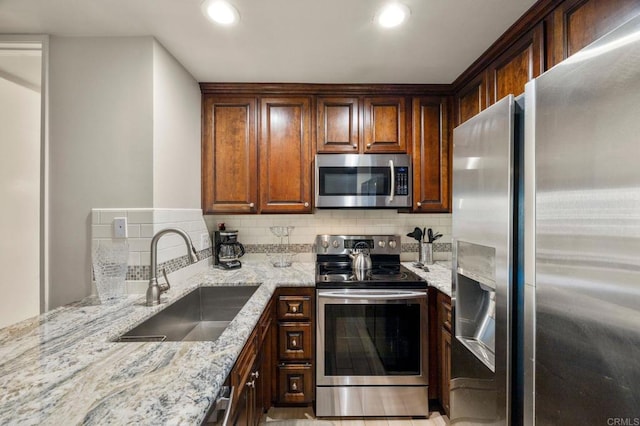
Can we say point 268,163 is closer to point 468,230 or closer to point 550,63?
point 468,230

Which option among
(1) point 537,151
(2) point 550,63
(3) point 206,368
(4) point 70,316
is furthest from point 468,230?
(4) point 70,316

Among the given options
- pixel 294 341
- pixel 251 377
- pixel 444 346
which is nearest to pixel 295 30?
pixel 251 377

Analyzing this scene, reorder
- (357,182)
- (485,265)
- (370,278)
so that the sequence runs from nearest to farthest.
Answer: (485,265)
(370,278)
(357,182)

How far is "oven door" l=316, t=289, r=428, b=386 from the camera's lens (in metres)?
1.96

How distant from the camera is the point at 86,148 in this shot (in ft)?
5.55

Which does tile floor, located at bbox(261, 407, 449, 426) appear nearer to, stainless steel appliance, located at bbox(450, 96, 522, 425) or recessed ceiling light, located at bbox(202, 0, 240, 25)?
stainless steel appliance, located at bbox(450, 96, 522, 425)

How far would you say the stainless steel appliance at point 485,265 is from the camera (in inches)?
37.5

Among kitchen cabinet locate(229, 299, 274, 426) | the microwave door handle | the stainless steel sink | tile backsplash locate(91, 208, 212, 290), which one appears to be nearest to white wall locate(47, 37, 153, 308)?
tile backsplash locate(91, 208, 212, 290)

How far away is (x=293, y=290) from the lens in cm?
203

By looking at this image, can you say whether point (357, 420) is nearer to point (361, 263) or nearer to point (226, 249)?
point (361, 263)

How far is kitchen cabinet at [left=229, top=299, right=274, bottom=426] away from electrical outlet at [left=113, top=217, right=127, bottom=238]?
3.13 feet

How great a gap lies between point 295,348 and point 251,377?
0.67 meters

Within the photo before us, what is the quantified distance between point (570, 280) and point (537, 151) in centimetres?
36

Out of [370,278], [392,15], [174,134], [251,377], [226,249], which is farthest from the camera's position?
[226,249]
